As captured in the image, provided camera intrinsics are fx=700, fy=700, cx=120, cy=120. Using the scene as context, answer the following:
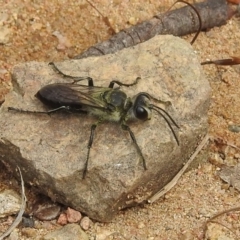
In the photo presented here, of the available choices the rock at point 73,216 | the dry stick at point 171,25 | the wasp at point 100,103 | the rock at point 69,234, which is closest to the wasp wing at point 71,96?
the wasp at point 100,103

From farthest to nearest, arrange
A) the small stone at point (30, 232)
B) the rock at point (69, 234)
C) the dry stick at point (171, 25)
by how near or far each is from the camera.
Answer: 1. the dry stick at point (171, 25)
2. the small stone at point (30, 232)
3. the rock at point (69, 234)

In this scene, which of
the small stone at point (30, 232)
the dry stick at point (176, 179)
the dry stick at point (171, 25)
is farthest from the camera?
the dry stick at point (171, 25)

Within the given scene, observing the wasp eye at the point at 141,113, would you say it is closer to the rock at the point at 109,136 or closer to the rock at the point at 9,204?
the rock at the point at 109,136

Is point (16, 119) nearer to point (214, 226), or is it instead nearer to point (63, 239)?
point (63, 239)

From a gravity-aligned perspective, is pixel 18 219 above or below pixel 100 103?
below

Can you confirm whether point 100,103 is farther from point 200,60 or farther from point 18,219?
point 200,60

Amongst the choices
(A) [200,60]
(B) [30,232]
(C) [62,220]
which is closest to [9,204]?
(B) [30,232]

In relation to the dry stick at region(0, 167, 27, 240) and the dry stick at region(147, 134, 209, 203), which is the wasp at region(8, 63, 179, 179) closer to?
the dry stick at region(147, 134, 209, 203)
